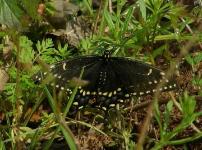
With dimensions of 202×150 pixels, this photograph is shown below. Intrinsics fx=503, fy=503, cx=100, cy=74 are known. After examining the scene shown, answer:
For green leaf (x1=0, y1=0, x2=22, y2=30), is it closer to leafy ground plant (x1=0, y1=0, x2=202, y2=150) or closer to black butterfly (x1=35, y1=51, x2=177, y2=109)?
leafy ground plant (x1=0, y1=0, x2=202, y2=150)

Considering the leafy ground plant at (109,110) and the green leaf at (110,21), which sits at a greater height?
the green leaf at (110,21)

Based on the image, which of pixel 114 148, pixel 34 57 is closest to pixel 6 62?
pixel 34 57

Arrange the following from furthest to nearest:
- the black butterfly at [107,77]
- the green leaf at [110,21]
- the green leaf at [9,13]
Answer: the green leaf at [110,21], the green leaf at [9,13], the black butterfly at [107,77]

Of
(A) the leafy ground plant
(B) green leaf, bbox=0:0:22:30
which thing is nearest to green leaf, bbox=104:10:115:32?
(A) the leafy ground plant

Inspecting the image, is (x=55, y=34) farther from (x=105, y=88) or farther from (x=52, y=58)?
(x=105, y=88)

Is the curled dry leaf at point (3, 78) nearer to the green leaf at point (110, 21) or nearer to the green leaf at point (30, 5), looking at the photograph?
the green leaf at point (30, 5)

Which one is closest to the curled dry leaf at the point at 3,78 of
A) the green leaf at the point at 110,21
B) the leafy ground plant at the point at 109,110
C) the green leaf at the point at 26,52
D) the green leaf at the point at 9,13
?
the leafy ground plant at the point at 109,110

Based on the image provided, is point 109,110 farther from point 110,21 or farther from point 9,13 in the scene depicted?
point 9,13
